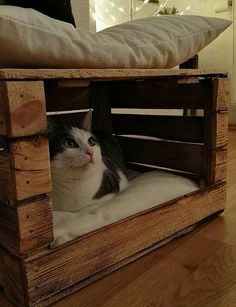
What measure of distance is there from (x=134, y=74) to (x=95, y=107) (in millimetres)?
575

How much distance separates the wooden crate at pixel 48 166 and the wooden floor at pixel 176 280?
0.03 m

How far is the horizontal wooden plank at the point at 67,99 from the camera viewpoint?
114cm

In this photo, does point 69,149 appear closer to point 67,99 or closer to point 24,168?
point 24,168

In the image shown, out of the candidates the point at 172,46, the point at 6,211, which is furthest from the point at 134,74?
the point at 6,211

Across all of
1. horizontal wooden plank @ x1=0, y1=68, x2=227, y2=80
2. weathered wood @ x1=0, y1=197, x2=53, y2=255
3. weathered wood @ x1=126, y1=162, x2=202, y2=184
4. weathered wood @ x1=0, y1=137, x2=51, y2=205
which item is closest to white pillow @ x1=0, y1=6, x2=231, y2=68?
horizontal wooden plank @ x1=0, y1=68, x2=227, y2=80

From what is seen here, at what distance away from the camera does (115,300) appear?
62cm

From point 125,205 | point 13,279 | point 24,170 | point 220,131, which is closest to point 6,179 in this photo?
point 24,170

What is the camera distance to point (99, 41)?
0.67 metres

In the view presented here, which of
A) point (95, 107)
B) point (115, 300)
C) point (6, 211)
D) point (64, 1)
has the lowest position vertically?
point (115, 300)

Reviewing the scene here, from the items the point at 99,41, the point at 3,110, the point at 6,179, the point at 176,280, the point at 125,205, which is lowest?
the point at 176,280

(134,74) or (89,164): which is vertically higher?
(134,74)

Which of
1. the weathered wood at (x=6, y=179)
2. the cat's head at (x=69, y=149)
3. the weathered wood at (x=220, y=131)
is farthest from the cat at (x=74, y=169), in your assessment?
the weathered wood at (x=220, y=131)

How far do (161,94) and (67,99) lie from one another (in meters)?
0.36

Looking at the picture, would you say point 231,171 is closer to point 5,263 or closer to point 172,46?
point 172,46
